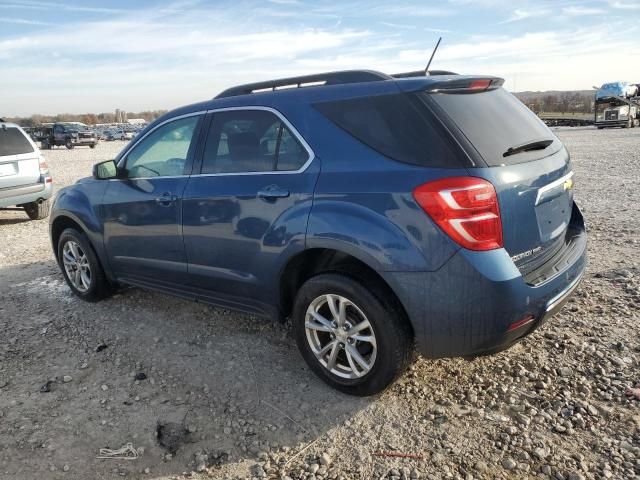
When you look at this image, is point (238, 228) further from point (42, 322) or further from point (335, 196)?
point (42, 322)

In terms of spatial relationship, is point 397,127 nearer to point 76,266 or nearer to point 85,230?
point 85,230

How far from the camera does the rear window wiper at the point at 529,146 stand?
2.84 meters

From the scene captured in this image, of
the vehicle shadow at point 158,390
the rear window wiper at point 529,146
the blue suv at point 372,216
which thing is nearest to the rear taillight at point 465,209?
the blue suv at point 372,216

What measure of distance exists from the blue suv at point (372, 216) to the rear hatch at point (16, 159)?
18.8 feet

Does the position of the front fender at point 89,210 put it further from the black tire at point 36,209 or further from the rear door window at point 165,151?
the black tire at point 36,209

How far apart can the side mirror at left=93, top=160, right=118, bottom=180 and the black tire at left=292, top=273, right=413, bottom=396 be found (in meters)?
2.20

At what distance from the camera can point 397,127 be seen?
2.85m

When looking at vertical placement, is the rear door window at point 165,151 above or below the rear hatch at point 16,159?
above

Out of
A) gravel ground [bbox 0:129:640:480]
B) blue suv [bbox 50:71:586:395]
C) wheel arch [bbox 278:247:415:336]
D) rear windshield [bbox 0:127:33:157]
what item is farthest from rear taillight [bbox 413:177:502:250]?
rear windshield [bbox 0:127:33:157]

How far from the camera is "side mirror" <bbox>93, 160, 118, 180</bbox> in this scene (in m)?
4.43

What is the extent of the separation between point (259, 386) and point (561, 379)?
6.23 feet

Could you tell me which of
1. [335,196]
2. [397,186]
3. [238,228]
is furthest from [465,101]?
[238,228]

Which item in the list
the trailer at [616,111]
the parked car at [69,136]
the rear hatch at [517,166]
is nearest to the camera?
the rear hatch at [517,166]

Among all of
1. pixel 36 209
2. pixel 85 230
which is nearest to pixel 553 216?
pixel 85 230
